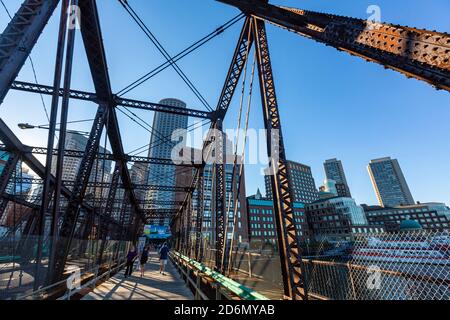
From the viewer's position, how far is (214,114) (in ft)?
39.6

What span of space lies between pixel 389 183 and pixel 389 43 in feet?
784

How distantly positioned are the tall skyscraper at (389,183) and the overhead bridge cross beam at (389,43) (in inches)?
8634

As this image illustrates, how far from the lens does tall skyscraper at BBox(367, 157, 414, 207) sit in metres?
176

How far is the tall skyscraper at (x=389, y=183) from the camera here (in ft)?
578

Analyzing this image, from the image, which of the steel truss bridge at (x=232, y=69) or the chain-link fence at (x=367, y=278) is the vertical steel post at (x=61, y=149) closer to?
the steel truss bridge at (x=232, y=69)

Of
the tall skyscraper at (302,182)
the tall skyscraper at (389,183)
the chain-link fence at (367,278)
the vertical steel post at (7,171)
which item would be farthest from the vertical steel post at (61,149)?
the tall skyscraper at (389,183)

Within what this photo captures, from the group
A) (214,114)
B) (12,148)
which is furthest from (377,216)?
(12,148)

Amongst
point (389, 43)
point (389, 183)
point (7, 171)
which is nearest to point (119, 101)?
point (7, 171)

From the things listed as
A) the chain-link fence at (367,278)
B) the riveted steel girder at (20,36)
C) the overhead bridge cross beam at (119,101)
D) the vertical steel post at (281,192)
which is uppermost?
the overhead bridge cross beam at (119,101)

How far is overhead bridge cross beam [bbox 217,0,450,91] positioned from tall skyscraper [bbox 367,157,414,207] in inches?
8634
